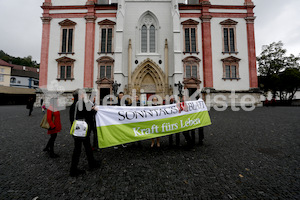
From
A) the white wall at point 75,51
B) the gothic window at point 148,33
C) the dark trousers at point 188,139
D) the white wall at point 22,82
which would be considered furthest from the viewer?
the white wall at point 22,82

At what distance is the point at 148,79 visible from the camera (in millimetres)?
21094

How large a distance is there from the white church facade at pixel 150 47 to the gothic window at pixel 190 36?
0.42 ft

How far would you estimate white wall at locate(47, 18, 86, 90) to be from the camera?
20484 millimetres

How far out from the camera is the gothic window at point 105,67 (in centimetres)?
2039

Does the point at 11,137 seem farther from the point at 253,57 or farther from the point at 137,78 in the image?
the point at 253,57

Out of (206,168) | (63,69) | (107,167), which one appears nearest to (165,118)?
(206,168)

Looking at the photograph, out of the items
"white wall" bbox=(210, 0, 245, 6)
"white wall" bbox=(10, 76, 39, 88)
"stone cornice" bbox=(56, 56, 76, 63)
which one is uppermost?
"white wall" bbox=(210, 0, 245, 6)

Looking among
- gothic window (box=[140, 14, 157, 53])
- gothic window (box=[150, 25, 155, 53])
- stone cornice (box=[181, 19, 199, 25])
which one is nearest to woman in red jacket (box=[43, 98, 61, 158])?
gothic window (box=[140, 14, 157, 53])

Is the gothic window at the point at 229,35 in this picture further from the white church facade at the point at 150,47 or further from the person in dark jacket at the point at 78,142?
the person in dark jacket at the point at 78,142

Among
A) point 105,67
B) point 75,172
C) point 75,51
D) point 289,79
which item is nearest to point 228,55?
point 289,79

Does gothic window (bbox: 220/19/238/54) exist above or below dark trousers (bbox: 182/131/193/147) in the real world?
above

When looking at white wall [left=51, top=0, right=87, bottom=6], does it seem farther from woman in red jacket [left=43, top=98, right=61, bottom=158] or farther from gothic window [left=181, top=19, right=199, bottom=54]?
woman in red jacket [left=43, top=98, right=61, bottom=158]

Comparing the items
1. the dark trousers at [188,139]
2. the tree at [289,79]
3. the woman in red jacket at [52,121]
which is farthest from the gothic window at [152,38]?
the tree at [289,79]

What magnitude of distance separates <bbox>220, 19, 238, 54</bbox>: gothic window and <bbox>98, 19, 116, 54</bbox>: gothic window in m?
16.1
